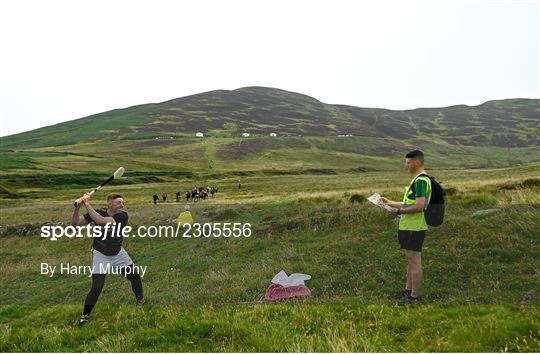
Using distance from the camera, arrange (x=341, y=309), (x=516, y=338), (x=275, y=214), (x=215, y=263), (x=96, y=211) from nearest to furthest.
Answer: (x=516, y=338)
(x=341, y=309)
(x=96, y=211)
(x=215, y=263)
(x=275, y=214)

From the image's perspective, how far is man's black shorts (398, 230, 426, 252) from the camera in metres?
9.12

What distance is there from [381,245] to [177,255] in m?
8.59

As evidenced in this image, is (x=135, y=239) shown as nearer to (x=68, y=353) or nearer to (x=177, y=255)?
(x=177, y=255)

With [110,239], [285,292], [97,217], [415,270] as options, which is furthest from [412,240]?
[97,217]

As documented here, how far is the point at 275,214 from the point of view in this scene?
874 inches

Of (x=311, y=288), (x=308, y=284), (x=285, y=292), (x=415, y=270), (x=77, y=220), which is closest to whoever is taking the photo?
(x=415, y=270)

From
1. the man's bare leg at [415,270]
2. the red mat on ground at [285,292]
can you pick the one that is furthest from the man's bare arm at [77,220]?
the man's bare leg at [415,270]

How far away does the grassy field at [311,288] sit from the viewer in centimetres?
711

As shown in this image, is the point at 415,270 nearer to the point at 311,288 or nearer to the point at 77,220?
the point at 311,288

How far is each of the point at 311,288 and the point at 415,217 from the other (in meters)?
3.99

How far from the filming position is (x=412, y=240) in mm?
9172

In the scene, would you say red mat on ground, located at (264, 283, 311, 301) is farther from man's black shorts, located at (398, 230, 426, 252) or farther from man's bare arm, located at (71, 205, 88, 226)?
man's bare arm, located at (71, 205, 88, 226)

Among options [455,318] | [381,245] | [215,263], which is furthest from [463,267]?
[215,263]

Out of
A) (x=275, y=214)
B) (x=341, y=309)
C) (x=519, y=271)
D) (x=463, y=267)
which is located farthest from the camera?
(x=275, y=214)
